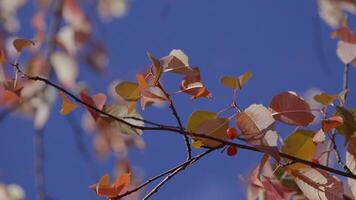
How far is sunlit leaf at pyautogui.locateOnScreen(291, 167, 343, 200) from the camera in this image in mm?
539

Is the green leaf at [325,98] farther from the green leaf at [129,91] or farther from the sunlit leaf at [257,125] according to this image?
the green leaf at [129,91]

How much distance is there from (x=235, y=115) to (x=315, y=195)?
0.10 metres

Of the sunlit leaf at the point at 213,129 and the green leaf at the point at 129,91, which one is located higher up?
the green leaf at the point at 129,91

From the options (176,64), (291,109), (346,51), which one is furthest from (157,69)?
(346,51)

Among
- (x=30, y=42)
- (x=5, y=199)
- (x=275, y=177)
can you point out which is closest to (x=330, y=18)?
(x=275, y=177)

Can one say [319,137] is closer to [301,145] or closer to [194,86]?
[301,145]

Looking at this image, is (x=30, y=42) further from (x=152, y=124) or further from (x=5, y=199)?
(x=5, y=199)

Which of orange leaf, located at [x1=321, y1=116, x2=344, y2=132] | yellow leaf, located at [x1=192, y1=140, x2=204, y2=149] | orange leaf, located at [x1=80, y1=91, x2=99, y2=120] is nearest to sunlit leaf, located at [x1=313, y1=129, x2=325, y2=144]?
orange leaf, located at [x1=321, y1=116, x2=344, y2=132]

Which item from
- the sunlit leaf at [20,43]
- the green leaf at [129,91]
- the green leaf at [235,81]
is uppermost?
the sunlit leaf at [20,43]

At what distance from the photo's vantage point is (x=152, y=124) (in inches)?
22.7

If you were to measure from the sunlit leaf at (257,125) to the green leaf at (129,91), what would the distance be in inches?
4.3

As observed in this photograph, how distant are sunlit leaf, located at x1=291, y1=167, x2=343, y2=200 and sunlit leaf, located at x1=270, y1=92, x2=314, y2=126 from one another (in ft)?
0.15

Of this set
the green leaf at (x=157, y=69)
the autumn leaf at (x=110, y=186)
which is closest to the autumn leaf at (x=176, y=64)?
the green leaf at (x=157, y=69)

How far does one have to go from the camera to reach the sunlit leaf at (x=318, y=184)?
54 cm
